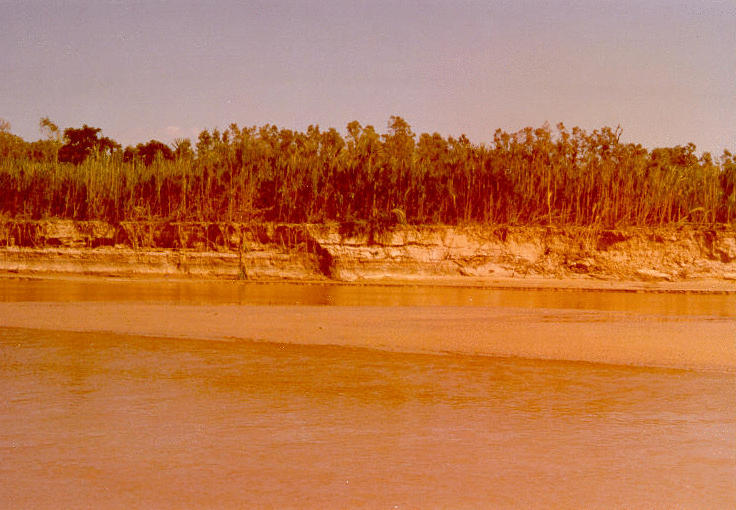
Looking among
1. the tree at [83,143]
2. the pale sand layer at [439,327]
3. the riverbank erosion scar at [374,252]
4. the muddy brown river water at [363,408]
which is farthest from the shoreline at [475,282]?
the tree at [83,143]

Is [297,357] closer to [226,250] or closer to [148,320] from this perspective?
[148,320]

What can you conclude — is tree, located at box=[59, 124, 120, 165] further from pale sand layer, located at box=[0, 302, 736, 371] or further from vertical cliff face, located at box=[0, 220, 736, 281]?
pale sand layer, located at box=[0, 302, 736, 371]

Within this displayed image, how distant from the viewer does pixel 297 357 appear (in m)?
→ 7.54

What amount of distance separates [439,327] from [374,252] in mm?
7055

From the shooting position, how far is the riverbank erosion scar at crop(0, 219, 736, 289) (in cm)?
1609

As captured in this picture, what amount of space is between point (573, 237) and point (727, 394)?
35.2 ft

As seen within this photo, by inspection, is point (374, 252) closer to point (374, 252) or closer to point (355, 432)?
point (374, 252)

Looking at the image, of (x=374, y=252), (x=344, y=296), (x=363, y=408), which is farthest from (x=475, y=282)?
(x=363, y=408)

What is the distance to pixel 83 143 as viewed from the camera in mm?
23000

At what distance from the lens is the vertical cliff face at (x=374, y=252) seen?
16094mm

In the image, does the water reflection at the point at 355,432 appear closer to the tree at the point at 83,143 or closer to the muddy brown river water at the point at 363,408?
the muddy brown river water at the point at 363,408

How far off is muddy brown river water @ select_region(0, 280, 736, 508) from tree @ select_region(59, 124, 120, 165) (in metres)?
13.4

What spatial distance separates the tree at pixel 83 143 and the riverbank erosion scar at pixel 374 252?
22.4ft

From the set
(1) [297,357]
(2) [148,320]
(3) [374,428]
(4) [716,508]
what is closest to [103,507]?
(3) [374,428]
